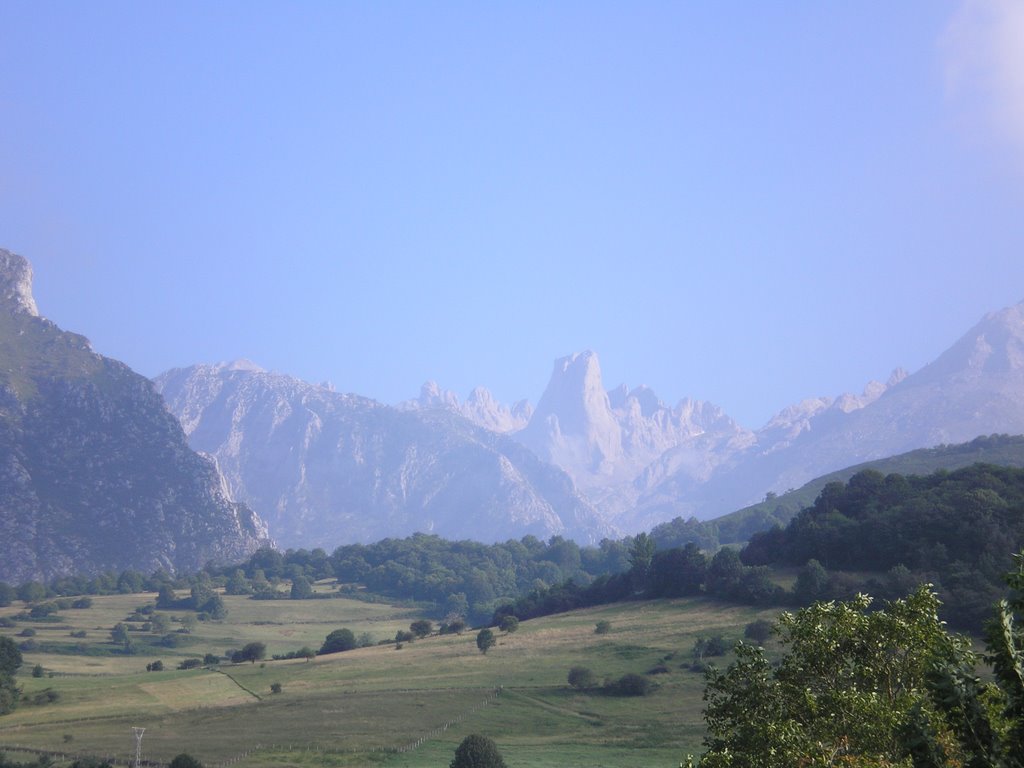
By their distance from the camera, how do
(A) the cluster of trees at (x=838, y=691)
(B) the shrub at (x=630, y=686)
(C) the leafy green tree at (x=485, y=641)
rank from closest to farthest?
1. (A) the cluster of trees at (x=838, y=691)
2. (B) the shrub at (x=630, y=686)
3. (C) the leafy green tree at (x=485, y=641)

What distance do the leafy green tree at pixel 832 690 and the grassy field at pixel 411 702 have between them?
39913 millimetres

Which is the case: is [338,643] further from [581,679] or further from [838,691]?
[838,691]

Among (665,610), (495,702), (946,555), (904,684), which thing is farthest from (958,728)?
(665,610)

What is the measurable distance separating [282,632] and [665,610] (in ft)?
251

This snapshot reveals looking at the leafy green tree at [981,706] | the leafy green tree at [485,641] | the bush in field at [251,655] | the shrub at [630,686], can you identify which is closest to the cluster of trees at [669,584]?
the leafy green tree at [485,641]

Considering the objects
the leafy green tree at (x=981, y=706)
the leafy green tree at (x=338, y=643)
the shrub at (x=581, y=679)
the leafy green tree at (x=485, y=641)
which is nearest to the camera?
the leafy green tree at (x=981, y=706)

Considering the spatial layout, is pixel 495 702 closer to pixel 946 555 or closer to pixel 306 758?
pixel 306 758

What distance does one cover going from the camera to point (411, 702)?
281 feet

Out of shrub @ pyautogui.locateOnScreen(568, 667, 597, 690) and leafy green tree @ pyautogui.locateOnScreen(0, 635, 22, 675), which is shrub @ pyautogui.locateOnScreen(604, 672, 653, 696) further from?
leafy green tree @ pyautogui.locateOnScreen(0, 635, 22, 675)

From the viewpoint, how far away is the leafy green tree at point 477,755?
60438 millimetres

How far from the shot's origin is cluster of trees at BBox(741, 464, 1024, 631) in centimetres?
9894

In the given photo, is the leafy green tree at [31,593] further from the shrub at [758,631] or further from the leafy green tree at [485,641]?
the shrub at [758,631]

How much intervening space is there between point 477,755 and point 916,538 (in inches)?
2885

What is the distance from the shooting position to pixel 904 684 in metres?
23.5
